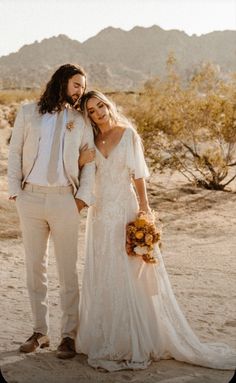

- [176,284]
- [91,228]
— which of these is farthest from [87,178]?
[176,284]

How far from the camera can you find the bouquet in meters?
4.63

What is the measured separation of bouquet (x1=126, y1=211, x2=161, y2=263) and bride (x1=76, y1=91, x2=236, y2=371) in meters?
0.06

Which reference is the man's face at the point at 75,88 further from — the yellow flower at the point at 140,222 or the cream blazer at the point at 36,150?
the yellow flower at the point at 140,222

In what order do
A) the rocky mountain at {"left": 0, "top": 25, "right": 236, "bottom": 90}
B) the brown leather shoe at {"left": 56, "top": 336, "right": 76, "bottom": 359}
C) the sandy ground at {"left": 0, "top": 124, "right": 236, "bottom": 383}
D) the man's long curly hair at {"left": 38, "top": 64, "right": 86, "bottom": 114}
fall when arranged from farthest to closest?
the rocky mountain at {"left": 0, "top": 25, "right": 236, "bottom": 90} < the brown leather shoe at {"left": 56, "top": 336, "right": 76, "bottom": 359} < the man's long curly hair at {"left": 38, "top": 64, "right": 86, "bottom": 114} < the sandy ground at {"left": 0, "top": 124, "right": 236, "bottom": 383}

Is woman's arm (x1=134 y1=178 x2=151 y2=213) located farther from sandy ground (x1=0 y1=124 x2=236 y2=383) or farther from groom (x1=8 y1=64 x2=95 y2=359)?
sandy ground (x1=0 y1=124 x2=236 y2=383)

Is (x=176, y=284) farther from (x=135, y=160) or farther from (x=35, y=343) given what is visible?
(x=135, y=160)

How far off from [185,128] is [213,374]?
917 centimetres

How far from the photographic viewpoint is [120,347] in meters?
4.60

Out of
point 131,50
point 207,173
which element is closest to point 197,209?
point 207,173

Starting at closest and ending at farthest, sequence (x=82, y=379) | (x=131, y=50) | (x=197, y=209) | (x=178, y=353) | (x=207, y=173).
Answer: (x=82, y=379), (x=178, y=353), (x=197, y=209), (x=207, y=173), (x=131, y=50)

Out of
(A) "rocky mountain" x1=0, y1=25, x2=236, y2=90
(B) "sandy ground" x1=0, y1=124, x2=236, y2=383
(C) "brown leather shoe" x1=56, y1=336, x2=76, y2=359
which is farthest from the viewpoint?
(A) "rocky mountain" x1=0, y1=25, x2=236, y2=90

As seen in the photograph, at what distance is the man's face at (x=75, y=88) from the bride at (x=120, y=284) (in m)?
0.06

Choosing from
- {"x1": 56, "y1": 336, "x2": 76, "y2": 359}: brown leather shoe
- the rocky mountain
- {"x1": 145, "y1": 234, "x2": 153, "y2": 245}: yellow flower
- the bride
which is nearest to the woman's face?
the bride

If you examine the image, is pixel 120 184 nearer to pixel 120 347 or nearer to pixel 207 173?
pixel 120 347
